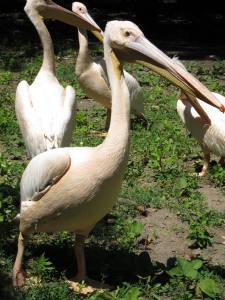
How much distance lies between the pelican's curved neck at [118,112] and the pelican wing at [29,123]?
148cm

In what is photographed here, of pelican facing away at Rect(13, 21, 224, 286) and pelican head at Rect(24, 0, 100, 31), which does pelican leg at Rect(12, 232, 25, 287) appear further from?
pelican head at Rect(24, 0, 100, 31)

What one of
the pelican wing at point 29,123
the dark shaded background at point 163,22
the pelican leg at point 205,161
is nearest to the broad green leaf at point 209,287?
the pelican wing at point 29,123

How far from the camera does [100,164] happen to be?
3.74 m

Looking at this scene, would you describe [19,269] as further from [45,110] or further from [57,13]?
[57,13]

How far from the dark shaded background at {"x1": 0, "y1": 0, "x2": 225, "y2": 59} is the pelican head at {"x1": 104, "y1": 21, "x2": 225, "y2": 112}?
8.20 m

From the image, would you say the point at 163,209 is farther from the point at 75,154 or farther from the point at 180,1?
the point at 180,1

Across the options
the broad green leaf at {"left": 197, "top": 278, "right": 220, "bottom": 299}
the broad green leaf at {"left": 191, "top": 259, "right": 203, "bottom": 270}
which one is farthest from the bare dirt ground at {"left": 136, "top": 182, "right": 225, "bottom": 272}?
the broad green leaf at {"left": 197, "top": 278, "right": 220, "bottom": 299}

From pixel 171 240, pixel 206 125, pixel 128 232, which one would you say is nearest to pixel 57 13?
pixel 206 125

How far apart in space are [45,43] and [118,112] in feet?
8.50

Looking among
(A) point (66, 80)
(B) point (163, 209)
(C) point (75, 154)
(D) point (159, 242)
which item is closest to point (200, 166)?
(B) point (163, 209)

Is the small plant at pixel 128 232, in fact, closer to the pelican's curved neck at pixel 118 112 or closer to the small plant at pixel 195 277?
the small plant at pixel 195 277

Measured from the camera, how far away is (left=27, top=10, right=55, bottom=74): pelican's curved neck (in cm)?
595

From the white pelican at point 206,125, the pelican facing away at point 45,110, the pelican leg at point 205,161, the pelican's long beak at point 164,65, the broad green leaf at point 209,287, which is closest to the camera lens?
the pelican's long beak at point 164,65

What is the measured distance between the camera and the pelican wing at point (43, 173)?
3.91 metres
